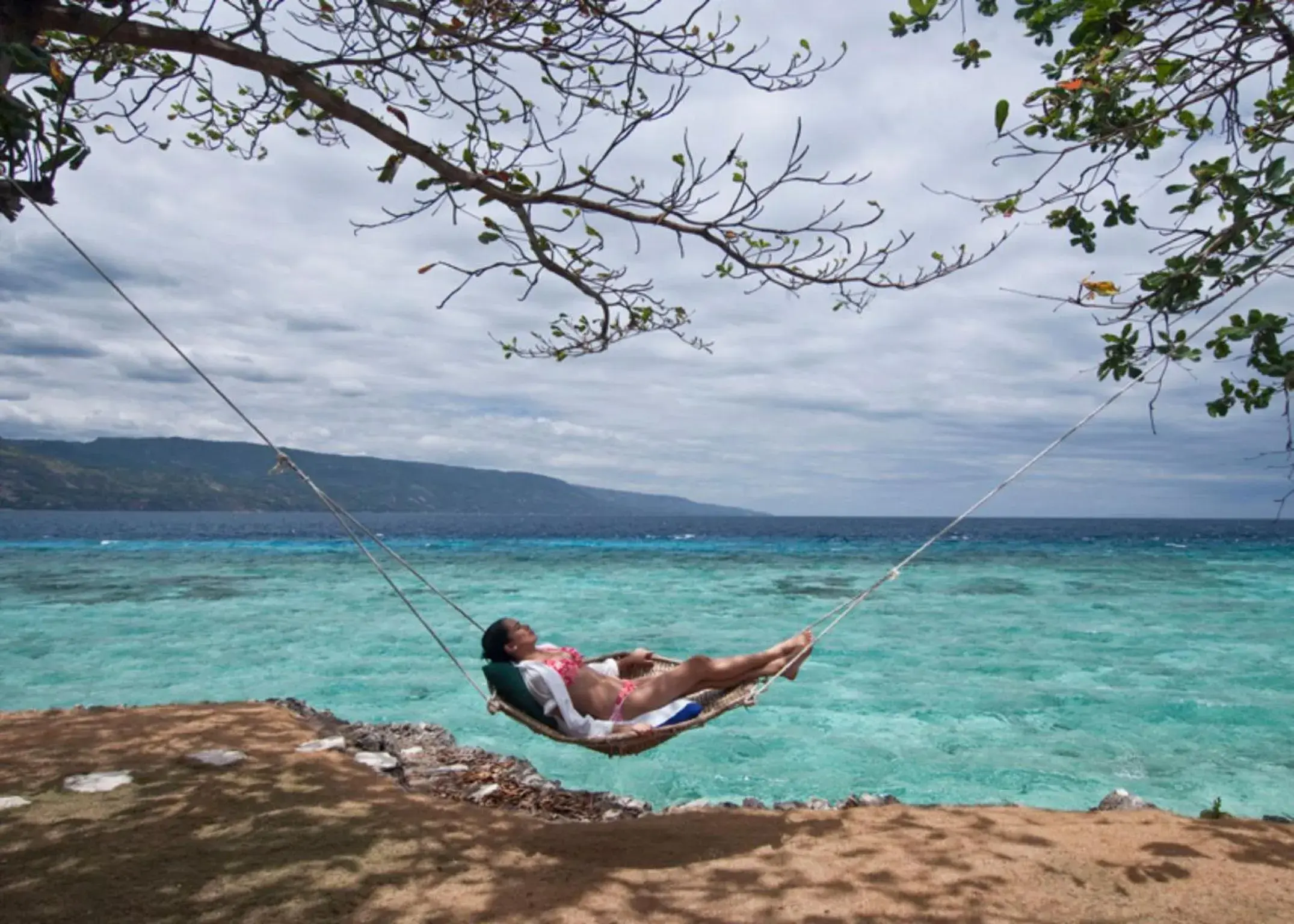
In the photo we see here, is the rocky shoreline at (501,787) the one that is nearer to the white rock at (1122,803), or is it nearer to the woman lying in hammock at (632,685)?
the white rock at (1122,803)

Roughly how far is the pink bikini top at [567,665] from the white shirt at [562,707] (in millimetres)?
47

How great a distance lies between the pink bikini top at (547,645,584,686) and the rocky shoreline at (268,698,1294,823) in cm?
86

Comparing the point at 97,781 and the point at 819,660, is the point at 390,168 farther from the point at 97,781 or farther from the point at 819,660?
the point at 819,660

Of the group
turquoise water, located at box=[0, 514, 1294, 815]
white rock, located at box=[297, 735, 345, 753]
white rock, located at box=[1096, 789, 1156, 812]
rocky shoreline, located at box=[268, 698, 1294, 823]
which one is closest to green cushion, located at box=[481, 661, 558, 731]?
rocky shoreline, located at box=[268, 698, 1294, 823]

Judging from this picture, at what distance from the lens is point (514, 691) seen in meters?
3.87

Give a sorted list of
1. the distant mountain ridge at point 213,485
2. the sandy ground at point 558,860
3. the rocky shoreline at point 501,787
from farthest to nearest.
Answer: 1. the distant mountain ridge at point 213,485
2. the rocky shoreline at point 501,787
3. the sandy ground at point 558,860

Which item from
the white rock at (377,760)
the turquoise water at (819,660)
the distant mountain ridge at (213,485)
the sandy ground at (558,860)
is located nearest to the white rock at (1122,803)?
the sandy ground at (558,860)

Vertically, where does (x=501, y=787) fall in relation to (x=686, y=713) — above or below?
below

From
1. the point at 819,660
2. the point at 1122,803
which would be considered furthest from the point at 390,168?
the point at 819,660

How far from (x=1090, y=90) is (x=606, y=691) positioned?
A: 3241mm

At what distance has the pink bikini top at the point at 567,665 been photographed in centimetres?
398

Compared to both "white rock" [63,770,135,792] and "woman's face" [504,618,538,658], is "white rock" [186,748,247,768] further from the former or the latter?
"woman's face" [504,618,538,658]

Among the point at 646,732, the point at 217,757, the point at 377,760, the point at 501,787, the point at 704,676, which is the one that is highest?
the point at 704,676

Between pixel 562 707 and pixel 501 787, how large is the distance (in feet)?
4.33
